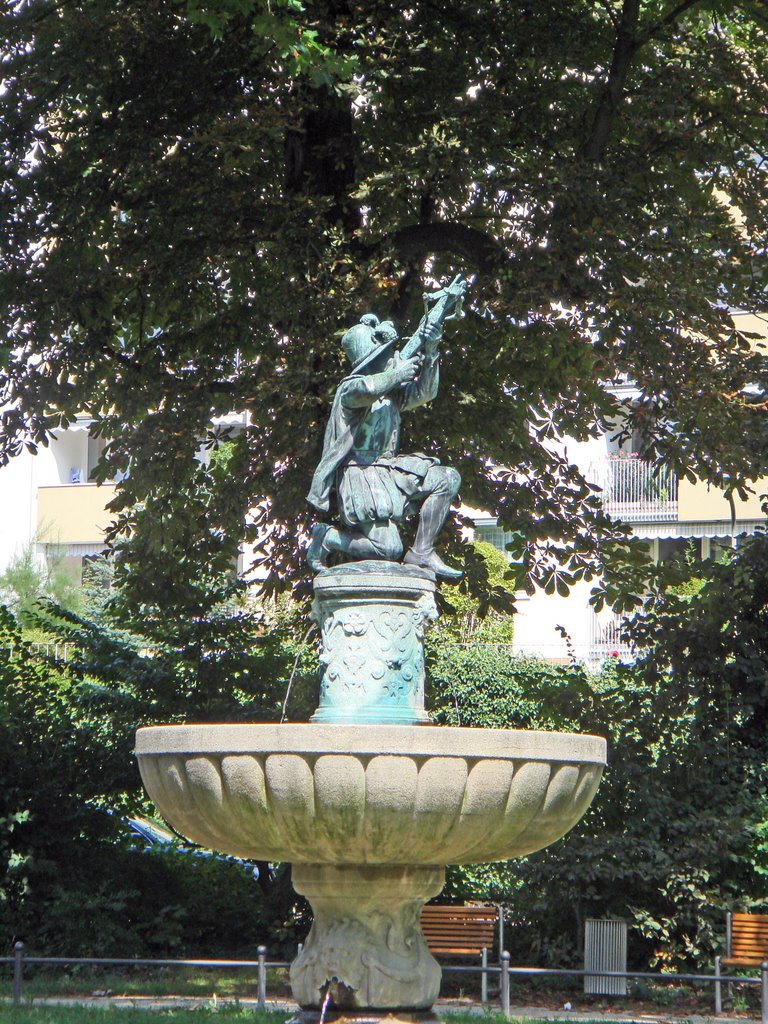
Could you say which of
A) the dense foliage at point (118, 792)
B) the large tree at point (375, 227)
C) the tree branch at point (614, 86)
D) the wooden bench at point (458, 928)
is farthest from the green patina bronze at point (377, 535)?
the dense foliage at point (118, 792)

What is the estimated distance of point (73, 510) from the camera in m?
36.4

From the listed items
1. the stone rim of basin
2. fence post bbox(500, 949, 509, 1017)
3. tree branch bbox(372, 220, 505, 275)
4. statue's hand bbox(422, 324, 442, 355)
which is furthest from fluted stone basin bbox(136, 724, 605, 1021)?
tree branch bbox(372, 220, 505, 275)

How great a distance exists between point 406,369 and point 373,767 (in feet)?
7.83

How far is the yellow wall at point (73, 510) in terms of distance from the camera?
119ft

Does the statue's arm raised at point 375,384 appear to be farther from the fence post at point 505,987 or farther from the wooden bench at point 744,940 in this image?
the wooden bench at point 744,940

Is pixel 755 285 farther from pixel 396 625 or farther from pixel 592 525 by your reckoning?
pixel 396 625

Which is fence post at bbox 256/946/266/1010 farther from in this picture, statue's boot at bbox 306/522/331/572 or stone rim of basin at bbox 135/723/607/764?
stone rim of basin at bbox 135/723/607/764

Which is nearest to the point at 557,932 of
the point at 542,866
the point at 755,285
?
the point at 542,866

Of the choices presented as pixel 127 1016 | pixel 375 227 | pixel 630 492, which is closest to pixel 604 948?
pixel 127 1016

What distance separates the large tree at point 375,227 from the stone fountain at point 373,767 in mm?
4789

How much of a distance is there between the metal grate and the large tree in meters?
3.13

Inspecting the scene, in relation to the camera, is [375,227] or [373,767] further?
[375,227]

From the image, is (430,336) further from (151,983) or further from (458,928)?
(151,983)

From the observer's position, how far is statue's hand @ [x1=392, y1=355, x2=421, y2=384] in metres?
7.62
